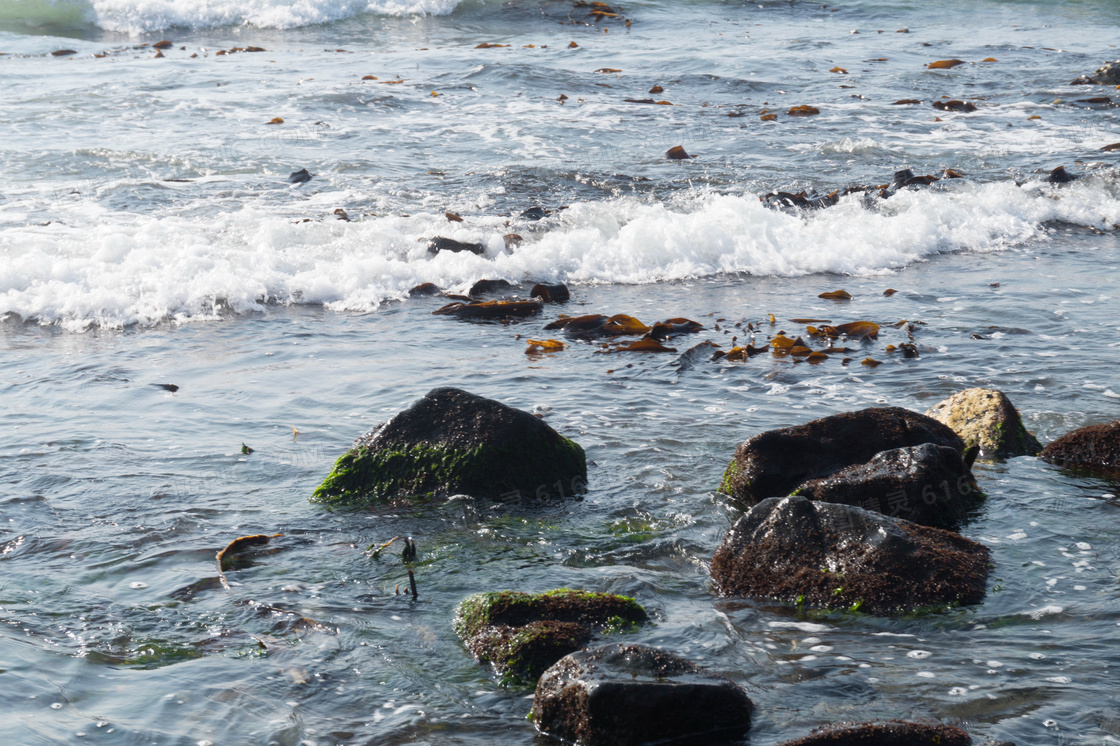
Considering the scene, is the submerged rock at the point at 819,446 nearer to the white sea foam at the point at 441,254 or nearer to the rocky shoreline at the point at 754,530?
the rocky shoreline at the point at 754,530

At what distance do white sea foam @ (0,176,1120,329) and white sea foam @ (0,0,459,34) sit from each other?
14.5m

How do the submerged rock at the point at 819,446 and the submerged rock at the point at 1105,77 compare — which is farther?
the submerged rock at the point at 1105,77

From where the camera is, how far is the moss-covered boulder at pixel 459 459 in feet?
15.8

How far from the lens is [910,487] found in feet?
14.5

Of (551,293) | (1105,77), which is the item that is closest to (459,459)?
(551,293)

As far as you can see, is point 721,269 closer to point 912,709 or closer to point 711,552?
point 711,552

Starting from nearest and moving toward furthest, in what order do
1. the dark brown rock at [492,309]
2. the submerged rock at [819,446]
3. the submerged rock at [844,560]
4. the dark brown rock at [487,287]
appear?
the submerged rock at [844,560], the submerged rock at [819,446], the dark brown rock at [492,309], the dark brown rock at [487,287]

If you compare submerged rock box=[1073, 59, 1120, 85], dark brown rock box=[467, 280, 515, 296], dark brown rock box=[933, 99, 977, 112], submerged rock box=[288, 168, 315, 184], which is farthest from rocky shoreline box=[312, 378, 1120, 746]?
submerged rock box=[1073, 59, 1120, 85]

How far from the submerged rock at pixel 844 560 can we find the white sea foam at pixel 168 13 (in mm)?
21996

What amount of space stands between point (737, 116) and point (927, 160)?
3.26 meters

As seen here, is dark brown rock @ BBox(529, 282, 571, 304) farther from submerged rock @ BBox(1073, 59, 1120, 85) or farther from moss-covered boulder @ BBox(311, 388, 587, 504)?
submerged rock @ BBox(1073, 59, 1120, 85)

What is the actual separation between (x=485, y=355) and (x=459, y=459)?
2.41m

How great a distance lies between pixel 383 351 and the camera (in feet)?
23.9

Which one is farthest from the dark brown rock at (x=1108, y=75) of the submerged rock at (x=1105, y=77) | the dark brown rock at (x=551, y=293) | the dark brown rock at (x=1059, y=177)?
the dark brown rock at (x=551, y=293)
